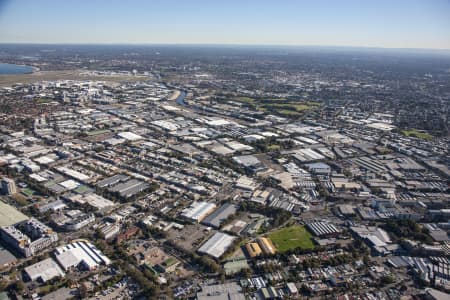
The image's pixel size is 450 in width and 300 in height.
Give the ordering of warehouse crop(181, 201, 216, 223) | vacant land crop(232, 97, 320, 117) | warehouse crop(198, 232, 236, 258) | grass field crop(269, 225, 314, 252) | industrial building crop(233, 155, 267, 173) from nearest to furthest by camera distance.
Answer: warehouse crop(198, 232, 236, 258) < grass field crop(269, 225, 314, 252) < warehouse crop(181, 201, 216, 223) < industrial building crop(233, 155, 267, 173) < vacant land crop(232, 97, 320, 117)

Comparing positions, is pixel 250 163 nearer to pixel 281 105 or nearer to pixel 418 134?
pixel 418 134

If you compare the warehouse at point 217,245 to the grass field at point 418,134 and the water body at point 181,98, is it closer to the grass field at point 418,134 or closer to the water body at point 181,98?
the grass field at point 418,134

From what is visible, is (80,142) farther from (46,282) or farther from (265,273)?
(265,273)

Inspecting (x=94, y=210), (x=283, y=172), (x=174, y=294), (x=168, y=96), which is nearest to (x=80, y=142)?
(x=94, y=210)

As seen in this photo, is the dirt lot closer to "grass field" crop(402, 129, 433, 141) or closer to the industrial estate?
the industrial estate

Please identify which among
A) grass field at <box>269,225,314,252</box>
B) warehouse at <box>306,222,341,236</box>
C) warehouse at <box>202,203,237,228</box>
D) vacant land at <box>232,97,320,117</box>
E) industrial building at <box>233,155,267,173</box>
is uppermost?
vacant land at <box>232,97,320,117</box>

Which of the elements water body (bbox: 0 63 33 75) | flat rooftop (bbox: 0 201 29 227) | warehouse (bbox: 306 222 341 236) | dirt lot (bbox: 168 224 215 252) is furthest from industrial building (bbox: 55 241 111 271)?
water body (bbox: 0 63 33 75)
